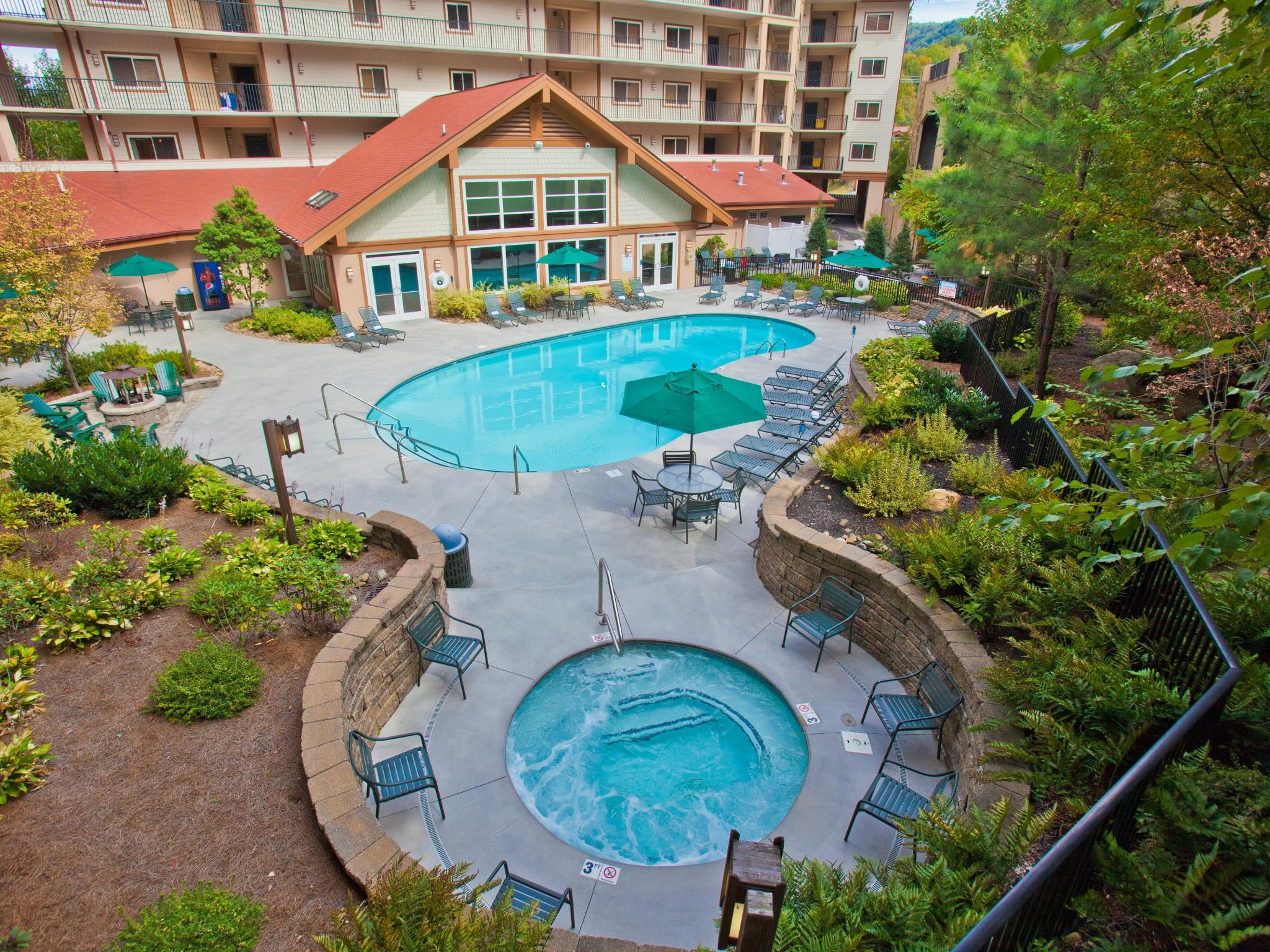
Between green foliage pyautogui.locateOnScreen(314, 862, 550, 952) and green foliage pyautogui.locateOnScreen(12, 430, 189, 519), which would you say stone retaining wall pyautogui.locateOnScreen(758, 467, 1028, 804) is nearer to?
green foliage pyautogui.locateOnScreen(314, 862, 550, 952)

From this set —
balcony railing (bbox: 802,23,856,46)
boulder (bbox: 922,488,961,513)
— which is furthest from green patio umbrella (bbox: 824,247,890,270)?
balcony railing (bbox: 802,23,856,46)

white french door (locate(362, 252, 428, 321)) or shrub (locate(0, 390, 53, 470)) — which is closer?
shrub (locate(0, 390, 53, 470))

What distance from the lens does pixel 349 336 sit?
2169 cm

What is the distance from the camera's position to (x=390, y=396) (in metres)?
18.2

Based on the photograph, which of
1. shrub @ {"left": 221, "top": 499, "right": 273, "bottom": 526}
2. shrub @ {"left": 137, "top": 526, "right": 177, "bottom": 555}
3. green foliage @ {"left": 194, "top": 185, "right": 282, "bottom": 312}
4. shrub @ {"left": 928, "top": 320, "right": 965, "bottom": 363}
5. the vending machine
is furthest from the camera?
the vending machine

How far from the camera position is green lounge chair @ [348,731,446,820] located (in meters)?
6.06

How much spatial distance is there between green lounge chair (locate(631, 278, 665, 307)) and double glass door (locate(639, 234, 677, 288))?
1022 millimetres

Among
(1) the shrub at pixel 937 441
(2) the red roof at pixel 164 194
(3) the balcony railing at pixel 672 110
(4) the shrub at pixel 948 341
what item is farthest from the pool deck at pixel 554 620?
(3) the balcony railing at pixel 672 110

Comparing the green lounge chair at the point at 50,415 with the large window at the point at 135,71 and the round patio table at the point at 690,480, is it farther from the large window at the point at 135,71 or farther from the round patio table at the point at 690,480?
the large window at the point at 135,71

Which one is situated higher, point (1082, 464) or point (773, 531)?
point (1082, 464)

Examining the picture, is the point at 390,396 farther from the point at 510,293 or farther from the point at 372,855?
the point at 372,855

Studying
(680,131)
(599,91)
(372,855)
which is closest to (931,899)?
(372,855)

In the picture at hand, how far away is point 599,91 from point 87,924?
37.6 meters

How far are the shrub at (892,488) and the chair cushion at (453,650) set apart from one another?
559 centimetres
